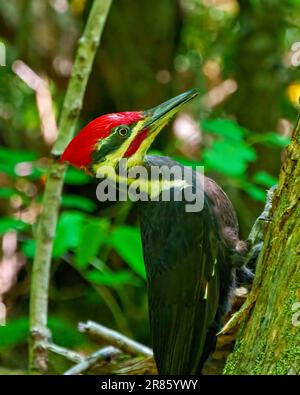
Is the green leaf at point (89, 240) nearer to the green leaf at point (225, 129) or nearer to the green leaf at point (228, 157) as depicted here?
the green leaf at point (228, 157)

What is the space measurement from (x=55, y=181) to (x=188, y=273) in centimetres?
93

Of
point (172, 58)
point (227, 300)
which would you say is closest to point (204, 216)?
point (227, 300)

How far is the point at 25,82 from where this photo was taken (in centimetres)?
563

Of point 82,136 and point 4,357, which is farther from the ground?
point 82,136

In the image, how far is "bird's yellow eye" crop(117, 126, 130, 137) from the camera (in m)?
2.90

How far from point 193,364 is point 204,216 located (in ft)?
1.83

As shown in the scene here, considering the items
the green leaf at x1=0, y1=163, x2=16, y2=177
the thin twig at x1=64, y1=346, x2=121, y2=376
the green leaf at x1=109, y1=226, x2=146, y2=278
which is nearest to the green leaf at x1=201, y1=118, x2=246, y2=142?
the green leaf at x1=109, y1=226, x2=146, y2=278

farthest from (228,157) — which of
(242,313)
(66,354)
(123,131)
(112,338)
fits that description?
(242,313)

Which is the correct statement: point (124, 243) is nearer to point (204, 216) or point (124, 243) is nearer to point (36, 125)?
point (204, 216)

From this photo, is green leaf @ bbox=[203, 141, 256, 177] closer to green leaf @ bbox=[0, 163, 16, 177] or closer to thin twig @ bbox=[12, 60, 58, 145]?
green leaf @ bbox=[0, 163, 16, 177]

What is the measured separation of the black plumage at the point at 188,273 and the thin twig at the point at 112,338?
0.32m

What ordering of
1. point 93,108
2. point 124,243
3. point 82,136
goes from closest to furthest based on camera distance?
point 82,136, point 124,243, point 93,108

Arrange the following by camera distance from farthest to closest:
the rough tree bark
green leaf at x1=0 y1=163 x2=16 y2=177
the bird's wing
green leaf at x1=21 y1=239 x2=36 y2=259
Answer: green leaf at x1=0 y1=163 x2=16 y2=177
green leaf at x1=21 y1=239 x2=36 y2=259
the bird's wing
the rough tree bark

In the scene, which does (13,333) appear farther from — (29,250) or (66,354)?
(66,354)
